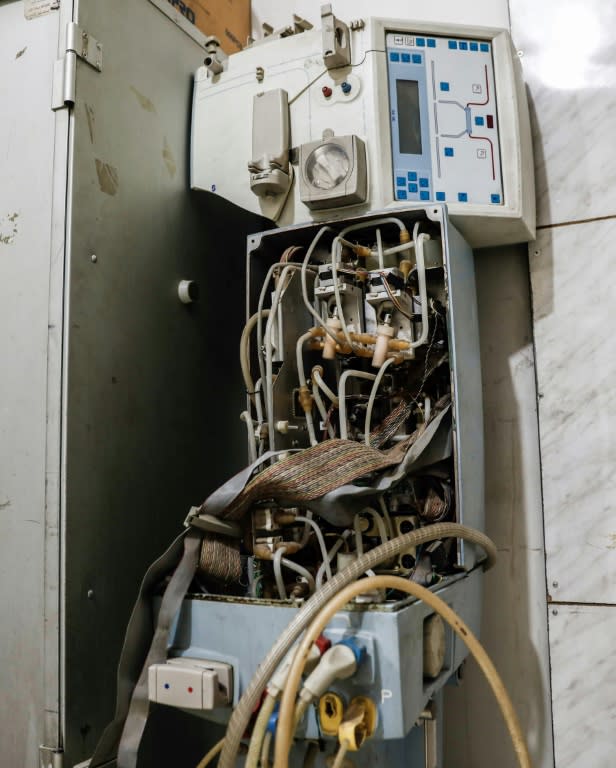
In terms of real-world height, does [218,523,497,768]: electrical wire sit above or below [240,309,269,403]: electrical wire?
below

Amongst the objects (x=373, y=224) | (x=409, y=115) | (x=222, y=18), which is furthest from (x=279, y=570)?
(x=222, y=18)

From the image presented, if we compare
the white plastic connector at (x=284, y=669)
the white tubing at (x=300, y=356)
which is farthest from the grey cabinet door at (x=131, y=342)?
the white plastic connector at (x=284, y=669)

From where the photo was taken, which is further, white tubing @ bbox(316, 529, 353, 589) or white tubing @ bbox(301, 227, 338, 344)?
white tubing @ bbox(301, 227, 338, 344)

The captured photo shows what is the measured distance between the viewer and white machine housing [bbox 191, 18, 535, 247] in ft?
4.85

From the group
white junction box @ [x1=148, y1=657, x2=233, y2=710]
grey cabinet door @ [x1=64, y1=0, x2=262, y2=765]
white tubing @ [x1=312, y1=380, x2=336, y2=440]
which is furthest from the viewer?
white tubing @ [x1=312, y1=380, x2=336, y2=440]

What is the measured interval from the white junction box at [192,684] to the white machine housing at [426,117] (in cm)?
95

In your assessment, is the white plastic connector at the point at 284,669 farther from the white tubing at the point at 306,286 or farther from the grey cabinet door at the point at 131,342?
the white tubing at the point at 306,286

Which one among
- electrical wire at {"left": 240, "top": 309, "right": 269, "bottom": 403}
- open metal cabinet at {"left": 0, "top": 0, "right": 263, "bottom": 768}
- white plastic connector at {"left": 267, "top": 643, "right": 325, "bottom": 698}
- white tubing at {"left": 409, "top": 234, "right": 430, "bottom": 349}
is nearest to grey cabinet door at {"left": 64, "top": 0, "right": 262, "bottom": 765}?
open metal cabinet at {"left": 0, "top": 0, "right": 263, "bottom": 768}

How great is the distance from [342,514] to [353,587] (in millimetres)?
195

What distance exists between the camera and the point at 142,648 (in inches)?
46.9

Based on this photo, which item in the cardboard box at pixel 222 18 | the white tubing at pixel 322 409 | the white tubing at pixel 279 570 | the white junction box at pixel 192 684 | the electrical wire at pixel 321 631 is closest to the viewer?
Result: the electrical wire at pixel 321 631

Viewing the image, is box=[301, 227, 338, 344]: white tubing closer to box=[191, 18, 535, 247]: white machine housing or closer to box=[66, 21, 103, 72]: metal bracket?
box=[191, 18, 535, 247]: white machine housing

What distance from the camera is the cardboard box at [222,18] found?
190cm

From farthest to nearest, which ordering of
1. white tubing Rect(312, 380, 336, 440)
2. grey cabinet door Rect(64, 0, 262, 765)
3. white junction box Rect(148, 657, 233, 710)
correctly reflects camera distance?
white tubing Rect(312, 380, 336, 440) < grey cabinet door Rect(64, 0, 262, 765) < white junction box Rect(148, 657, 233, 710)
